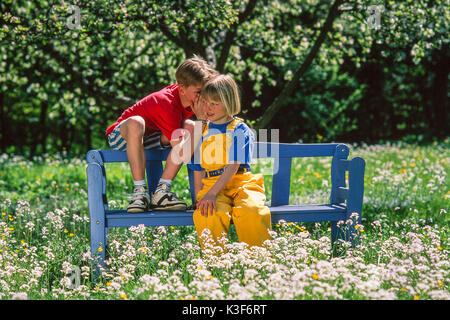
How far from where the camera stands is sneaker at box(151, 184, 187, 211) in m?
3.68

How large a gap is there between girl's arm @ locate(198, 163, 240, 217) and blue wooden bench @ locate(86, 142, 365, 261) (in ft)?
0.52

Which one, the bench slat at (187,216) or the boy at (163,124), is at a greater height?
the boy at (163,124)

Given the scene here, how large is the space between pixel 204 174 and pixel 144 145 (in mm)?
571

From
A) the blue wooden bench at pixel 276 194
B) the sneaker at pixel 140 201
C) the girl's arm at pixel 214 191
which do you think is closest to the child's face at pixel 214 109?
the girl's arm at pixel 214 191

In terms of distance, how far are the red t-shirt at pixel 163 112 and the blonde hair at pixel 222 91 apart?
35cm

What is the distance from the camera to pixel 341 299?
101 inches

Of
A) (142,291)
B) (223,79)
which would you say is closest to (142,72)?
(223,79)

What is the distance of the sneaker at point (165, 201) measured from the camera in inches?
Result: 145

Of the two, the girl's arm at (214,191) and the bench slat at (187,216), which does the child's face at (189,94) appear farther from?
the bench slat at (187,216)

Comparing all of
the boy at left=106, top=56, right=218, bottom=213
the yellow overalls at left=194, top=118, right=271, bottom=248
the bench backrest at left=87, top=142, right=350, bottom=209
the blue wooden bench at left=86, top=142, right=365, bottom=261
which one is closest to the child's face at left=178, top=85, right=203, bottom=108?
the boy at left=106, top=56, right=218, bottom=213

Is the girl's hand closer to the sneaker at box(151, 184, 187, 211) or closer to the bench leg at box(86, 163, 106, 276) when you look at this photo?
the sneaker at box(151, 184, 187, 211)

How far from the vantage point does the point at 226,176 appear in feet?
11.7

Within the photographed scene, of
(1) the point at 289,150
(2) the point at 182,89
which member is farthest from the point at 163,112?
(1) the point at 289,150

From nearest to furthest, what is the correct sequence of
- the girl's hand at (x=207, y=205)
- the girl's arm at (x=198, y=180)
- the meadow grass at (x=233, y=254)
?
the meadow grass at (x=233, y=254)
the girl's hand at (x=207, y=205)
the girl's arm at (x=198, y=180)
